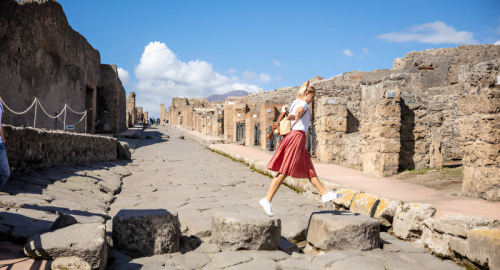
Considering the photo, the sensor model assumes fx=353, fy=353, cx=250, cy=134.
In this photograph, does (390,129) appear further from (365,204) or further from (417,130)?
(365,204)

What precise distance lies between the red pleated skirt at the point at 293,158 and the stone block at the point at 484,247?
1548 mm

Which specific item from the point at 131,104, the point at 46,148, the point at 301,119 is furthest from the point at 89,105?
the point at 131,104

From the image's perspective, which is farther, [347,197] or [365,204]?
[347,197]

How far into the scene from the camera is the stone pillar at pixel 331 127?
974 cm

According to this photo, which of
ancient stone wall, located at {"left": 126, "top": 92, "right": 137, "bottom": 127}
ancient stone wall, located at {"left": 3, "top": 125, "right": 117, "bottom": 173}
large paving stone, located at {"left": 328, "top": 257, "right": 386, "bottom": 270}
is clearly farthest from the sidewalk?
ancient stone wall, located at {"left": 126, "top": 92, "right": 137, "bottom": 127}

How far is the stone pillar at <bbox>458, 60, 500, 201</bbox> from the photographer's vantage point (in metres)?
4.59

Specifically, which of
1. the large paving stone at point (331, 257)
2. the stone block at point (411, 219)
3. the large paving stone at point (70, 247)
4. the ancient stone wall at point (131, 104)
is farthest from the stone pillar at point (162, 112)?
the large paving stone at point (70, 247)

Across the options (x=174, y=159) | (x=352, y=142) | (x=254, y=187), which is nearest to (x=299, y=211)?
(x=254, y=187)

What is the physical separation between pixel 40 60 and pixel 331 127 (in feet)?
35.0

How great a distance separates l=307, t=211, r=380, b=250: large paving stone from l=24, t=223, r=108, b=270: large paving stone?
76.1 inches

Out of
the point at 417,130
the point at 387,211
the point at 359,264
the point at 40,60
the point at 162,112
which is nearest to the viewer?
the point at 359,264

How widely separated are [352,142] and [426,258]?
6.05m

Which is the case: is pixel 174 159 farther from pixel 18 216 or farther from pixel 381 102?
pixel 18 216

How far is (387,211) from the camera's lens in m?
4.19
